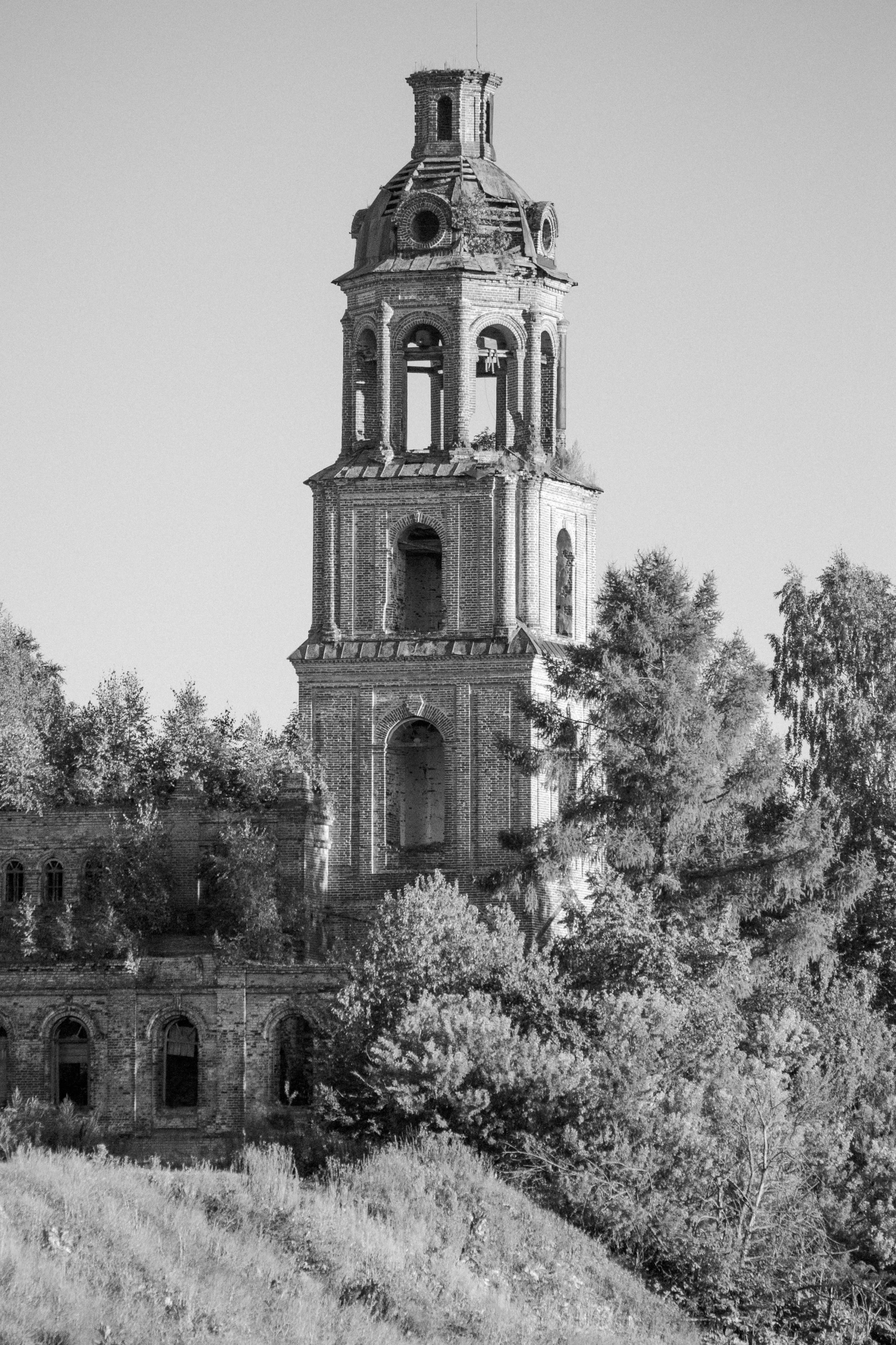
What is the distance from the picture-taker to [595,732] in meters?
51.1

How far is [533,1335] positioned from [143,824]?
1913 centimetres

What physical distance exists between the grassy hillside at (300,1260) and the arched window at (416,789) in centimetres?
1274

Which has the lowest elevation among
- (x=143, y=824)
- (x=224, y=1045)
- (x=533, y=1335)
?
(x=533, y=1335)

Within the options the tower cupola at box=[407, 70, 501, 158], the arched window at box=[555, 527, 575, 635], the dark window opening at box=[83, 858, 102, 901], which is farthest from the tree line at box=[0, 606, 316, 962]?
the tower cupola at box=[407, 70, 501, 158]

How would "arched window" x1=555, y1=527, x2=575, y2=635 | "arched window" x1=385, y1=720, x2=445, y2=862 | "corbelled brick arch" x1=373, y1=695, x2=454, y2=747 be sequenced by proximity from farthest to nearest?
"arched window" x1=555, y1=527, x2=575, y2=635 → "arched window" x1=385, y1=720, x2=445, y2=862 → "corbelled brick arch" x1=373, y1=695, x2=454, y2=747

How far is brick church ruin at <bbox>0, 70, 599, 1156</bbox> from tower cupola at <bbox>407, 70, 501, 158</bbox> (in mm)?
40

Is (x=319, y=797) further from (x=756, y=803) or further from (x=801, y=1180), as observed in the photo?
(x=801, y=1180)

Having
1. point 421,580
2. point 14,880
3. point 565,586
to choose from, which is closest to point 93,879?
point 14,880

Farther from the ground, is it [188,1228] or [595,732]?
[595,732]

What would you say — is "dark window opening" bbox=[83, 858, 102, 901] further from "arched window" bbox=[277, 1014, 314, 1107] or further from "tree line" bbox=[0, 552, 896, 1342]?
"arched window" bbox=[277, 1014, 314, 1107]

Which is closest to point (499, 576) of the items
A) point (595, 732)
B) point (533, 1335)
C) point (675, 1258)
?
point (595, 732)

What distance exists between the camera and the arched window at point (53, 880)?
54.5 meters

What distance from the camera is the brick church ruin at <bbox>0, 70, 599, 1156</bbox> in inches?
1998

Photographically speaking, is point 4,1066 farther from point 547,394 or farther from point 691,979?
point 547,394
